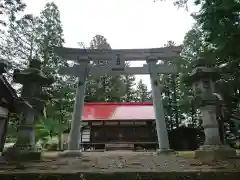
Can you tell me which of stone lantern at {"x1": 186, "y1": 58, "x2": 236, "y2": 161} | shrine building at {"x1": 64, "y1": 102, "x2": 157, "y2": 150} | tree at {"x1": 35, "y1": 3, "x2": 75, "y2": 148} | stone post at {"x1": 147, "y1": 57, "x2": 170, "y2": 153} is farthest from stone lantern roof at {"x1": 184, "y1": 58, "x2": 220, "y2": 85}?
tree at {"x1": 35, "y1": 3, "x2": 75, "y2": 148}

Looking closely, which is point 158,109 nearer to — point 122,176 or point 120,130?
point 122,176

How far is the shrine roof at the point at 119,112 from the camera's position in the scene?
15.8 meters

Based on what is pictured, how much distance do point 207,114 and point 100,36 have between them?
23.6 meters

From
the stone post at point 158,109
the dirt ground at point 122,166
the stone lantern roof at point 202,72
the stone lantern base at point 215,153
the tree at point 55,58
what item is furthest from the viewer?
the tree at point 55,58

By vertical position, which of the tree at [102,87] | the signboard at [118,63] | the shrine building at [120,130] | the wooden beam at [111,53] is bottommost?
the shrine building at [120,130]

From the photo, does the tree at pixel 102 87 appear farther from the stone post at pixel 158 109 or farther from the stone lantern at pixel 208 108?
the stone lantern at pixel 208 108

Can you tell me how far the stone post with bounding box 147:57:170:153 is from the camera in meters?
8.28

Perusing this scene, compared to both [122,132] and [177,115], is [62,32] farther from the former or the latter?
[177,115]

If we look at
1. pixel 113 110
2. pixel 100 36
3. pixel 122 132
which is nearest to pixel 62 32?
pixel 100 36

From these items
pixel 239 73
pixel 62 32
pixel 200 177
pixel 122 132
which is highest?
pixel 62 32

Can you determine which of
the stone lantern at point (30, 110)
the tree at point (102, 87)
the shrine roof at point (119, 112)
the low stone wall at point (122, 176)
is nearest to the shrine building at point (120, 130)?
the shrine roof at point (119, 112)

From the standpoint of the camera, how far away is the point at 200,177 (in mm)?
4348

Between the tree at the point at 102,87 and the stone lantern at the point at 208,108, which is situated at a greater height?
the tree at the point at 102,87

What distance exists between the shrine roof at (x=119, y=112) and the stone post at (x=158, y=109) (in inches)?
256
